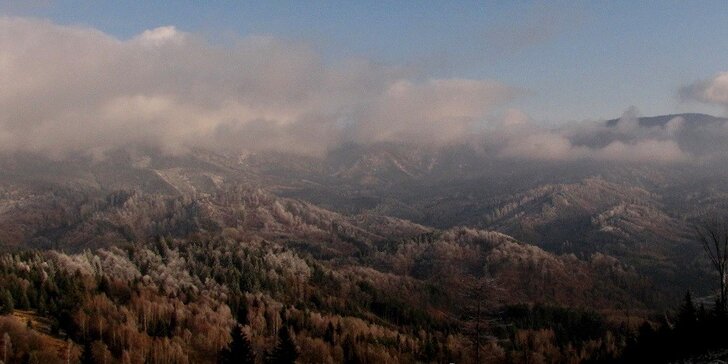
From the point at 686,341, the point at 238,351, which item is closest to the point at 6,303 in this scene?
the point at 238,351

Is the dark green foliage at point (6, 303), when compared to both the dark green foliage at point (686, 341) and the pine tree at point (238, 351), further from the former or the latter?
the dark green foliage at point (686, 341)

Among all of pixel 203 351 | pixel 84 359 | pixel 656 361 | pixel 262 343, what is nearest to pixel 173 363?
pixel 203 351

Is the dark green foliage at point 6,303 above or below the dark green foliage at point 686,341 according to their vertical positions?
below

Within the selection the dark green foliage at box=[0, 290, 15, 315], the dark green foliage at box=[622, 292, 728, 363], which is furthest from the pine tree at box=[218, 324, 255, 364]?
the dark green foliage at box=[0, 290, 15, 315]

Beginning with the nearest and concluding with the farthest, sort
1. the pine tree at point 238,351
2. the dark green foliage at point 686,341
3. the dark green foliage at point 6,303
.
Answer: the dark green foliage at point 686,341, the pine tree at point 238,351, the dark green foliage at point 6,303

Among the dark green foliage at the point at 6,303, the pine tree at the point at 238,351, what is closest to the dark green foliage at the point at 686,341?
the pine tree at the point at 238,351

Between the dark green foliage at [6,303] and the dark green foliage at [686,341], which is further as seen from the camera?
the dark green foliage at [6,303]

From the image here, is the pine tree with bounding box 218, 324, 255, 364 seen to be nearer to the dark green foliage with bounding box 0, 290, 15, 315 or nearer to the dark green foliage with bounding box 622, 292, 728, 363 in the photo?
the dark green foliage with bounding box 622, 292, 728, 363

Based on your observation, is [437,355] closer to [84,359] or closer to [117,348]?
[117,348]

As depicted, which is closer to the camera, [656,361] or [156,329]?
[656,361]

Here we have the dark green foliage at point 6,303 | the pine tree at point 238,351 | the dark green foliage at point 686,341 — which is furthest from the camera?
the dark green foliage at point 6,303

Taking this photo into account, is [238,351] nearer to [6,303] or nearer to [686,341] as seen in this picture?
[686,341]
